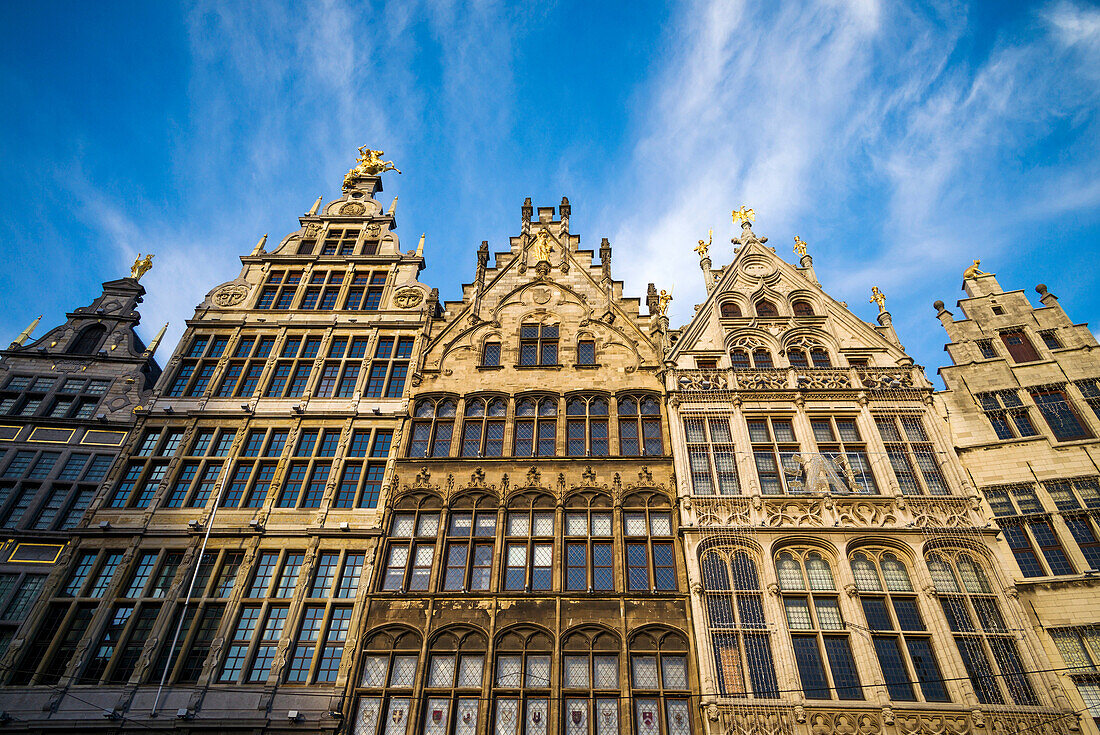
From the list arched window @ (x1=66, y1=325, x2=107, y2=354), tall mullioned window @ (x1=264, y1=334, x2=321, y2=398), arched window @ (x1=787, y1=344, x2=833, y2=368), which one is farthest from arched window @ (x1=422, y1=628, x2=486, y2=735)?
arched window @ (x1=66, y1=325, x2=107, y2=354)

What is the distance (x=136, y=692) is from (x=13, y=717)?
3086 mm

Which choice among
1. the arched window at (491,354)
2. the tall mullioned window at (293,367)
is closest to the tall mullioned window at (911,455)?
the arched window at (491,354)

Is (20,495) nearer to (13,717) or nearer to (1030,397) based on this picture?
(13,717)

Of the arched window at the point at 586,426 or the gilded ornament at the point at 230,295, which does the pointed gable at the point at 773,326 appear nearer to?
the arched window at the point at 586,426

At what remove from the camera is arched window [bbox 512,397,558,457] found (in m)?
23.3

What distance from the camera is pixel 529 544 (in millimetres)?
20969

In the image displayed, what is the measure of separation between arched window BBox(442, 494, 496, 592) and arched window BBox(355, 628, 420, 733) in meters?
2.04

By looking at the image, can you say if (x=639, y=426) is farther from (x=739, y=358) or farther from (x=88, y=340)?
(x=88, y=340)

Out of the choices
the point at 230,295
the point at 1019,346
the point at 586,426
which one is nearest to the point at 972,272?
the point at 1019,346

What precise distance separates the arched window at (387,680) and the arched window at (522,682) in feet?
8.02

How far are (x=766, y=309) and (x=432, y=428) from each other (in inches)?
557

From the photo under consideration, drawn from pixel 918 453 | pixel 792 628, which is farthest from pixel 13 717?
Result: pixel 918 453

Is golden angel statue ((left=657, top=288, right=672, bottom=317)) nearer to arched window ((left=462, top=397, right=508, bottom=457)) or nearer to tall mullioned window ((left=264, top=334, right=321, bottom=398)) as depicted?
arched window ((left=462, top=397, right=508, bottom=457))

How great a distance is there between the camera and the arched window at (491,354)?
2609 cm
